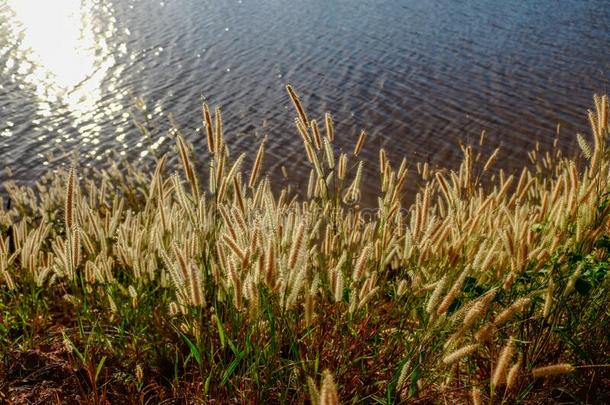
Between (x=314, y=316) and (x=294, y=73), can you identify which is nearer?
(x=314, y=316)

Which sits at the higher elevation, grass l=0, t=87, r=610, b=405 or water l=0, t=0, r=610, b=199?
grass l=0, t=87, r=610, b=405

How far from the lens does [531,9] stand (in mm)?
16594

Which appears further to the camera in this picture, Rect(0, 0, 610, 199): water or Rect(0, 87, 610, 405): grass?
Rect(0, 0, 610, 199): water

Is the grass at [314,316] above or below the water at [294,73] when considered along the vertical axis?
above

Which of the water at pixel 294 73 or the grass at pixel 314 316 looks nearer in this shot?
the grass at pixel 314 316

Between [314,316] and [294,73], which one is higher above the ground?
[314,316]

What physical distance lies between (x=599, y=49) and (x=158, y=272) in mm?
13186

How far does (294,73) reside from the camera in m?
11.9

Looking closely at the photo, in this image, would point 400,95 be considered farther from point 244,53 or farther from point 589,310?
point 589,310

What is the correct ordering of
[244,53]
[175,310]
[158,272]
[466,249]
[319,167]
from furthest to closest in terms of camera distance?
[244,53], [158,272], [466,249], [319,167], [175,310]

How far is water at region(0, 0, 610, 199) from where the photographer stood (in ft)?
30.6

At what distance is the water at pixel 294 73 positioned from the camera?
9.32m

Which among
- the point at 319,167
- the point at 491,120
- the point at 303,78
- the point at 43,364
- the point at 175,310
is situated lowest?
the point at 491,120

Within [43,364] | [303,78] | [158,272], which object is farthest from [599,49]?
[43,364]
